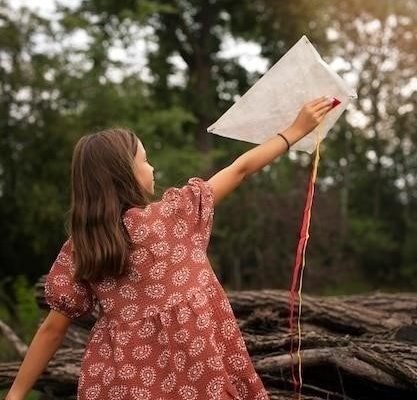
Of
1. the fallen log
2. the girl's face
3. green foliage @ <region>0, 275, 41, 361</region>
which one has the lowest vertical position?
green foliage @ <region>0, 275, 41, 361</region>

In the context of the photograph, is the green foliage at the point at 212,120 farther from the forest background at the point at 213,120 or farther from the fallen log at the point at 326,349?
the fallen log at the point at 326,349

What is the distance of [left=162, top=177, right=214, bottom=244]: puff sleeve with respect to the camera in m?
2.75

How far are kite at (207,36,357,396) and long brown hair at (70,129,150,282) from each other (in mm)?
447

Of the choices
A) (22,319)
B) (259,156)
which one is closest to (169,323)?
(259,156)

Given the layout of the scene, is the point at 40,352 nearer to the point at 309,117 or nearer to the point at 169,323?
the point at 169,323

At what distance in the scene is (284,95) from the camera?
10.2 ft

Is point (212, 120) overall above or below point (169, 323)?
above

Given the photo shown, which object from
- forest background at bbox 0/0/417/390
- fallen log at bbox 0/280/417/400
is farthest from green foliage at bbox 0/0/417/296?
fallen log at bbox 0/280/417/400

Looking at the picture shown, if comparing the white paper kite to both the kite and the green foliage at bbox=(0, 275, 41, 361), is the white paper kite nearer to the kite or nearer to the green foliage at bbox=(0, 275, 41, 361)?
the kite

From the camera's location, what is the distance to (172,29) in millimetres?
21688

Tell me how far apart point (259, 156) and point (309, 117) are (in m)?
0.25

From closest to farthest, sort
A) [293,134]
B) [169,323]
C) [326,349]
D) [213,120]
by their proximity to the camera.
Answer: [169,323]
[293,134]
[326,349]
[213,120]

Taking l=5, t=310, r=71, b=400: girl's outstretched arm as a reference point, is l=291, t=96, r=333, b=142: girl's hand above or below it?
above

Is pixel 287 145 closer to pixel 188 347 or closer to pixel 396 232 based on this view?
pixel 188 347
